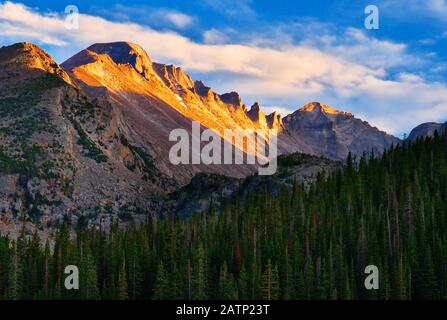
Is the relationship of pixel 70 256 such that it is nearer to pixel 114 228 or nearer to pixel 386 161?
pixel 114 228

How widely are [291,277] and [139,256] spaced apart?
113 feet

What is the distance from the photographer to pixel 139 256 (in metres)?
140

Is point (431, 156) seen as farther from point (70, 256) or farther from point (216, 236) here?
point (70, 256)

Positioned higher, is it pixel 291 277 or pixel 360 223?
pixel 360 223

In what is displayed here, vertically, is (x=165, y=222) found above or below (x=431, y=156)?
below

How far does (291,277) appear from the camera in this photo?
398 ft
